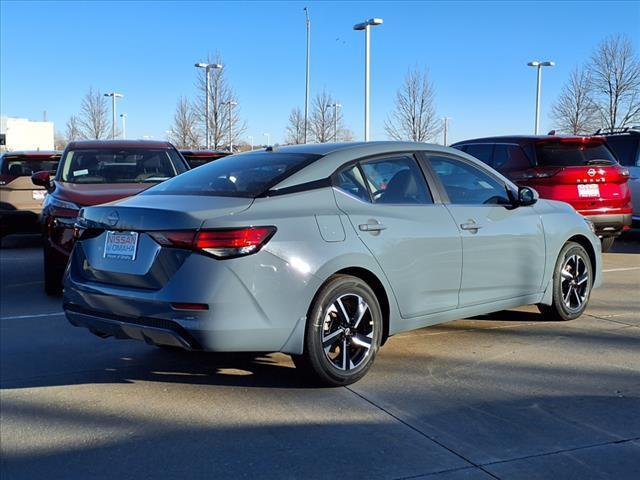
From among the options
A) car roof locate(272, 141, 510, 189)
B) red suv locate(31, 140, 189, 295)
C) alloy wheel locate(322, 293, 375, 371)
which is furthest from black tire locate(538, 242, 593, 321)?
red suv locate(31, 140, 189, 295)

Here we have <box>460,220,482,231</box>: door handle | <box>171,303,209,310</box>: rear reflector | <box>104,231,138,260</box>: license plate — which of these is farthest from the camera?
<box>460,220,482,231</box>: door handle

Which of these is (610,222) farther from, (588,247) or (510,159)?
(588,247)

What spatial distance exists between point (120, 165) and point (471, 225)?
5.16 meters

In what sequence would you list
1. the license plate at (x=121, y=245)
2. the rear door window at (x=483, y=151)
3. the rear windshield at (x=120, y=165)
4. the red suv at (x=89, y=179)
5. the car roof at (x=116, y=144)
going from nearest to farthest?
the license plate at (x=121, y=245)
the red suv at (x=89, y=179)
the rear windshield at (x=120, y=165)
the car roof at (x=116, y=144)
the rear door window at (x=483, y=151)

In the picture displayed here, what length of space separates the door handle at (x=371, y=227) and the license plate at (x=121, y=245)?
1458 millimetres

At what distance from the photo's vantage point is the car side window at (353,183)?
195 inches

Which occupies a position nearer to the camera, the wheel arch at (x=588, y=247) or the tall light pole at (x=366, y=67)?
the wheel arch at (x=588, y=247)

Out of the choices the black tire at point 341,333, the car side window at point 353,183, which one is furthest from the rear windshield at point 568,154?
→ the black tire at point 341,333

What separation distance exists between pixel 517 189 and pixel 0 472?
440cm

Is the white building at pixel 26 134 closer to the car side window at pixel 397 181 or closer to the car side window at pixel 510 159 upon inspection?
the car side window at pixel 510 159

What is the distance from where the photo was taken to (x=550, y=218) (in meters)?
6.37

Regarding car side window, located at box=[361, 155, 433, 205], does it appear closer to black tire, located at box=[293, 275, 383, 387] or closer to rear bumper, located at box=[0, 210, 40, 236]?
black tire, located at box=[293, 275, 383, 387]

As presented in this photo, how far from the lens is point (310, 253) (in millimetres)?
4492

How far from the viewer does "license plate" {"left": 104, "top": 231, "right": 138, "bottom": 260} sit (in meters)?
4.45
